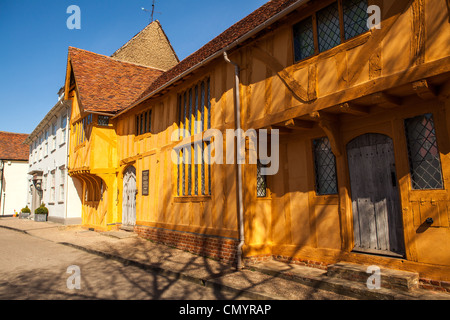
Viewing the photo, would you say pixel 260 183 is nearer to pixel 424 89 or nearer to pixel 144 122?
pixel 424 89

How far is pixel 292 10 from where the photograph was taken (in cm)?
630

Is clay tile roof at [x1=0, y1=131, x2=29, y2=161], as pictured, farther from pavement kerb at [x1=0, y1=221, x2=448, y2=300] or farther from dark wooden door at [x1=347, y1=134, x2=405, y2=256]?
dark wooden door at [x1=347, y1=134, x2=405, y2=256]

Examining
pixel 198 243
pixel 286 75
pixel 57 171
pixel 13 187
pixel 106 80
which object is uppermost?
pixel 106 80

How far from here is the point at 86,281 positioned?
6.46m

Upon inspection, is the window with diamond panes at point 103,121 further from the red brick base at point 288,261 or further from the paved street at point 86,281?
the red brick base at point 288,261

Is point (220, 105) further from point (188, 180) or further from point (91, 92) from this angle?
point (91, 92)

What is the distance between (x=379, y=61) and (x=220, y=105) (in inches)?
168

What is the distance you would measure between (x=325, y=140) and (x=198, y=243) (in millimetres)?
4415

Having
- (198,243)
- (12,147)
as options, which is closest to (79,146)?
(198,243)

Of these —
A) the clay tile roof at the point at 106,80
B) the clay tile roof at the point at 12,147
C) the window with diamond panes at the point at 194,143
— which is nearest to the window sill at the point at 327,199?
the window with diamond panes at the point at 194,143

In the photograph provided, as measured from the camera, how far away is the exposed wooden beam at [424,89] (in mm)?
4625

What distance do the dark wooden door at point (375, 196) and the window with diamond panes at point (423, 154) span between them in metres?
0.38
